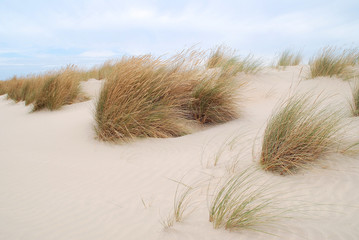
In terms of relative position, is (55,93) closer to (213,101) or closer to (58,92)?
(58,92)

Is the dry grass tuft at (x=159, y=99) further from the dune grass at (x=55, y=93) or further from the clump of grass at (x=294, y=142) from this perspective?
the dune grass at (x=55, y=93)

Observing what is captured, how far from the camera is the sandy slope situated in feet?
6.10

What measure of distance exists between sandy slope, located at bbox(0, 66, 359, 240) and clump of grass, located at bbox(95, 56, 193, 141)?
10.2 inches

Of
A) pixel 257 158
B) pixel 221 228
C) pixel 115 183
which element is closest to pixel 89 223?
pixel 115 183

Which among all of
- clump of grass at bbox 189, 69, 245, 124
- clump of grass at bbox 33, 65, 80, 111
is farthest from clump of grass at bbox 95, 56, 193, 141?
clump of grass at bbox 33, 65, 80, 111

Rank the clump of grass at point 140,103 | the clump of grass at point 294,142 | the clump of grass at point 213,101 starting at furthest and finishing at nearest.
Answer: the clump of grass at point 213,101
the clump of grass at point 140,103
the clump of grass at point 294,142

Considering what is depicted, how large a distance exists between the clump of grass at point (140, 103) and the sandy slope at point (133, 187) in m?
0.26

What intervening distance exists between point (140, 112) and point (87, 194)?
64.4 inches

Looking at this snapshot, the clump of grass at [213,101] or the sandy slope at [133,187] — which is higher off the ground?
the clump of grass at [213,101]

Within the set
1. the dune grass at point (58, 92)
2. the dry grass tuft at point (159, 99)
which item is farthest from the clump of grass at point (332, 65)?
the dune grass at point (58, 92)

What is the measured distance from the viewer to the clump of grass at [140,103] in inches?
146

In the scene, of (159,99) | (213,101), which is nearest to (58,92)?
(159,99)

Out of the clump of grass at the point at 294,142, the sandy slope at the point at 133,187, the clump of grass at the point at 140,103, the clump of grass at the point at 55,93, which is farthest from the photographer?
the clump of grass at the point at 55,93

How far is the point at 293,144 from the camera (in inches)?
102
